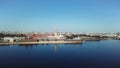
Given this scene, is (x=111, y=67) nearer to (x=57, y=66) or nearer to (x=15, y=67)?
(x=57, y=66)

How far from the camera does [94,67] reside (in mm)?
8070

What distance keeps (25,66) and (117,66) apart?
3848 millimetres

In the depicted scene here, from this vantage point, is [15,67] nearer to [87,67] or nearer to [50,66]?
[50,66]

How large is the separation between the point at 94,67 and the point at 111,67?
0.70 meters

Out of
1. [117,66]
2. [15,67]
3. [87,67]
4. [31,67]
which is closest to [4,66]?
[15,67]

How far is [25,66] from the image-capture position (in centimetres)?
826

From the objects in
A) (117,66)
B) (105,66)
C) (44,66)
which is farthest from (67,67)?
(117,66)

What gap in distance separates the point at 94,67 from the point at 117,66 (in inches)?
41.0

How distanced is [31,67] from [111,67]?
10.7 feet

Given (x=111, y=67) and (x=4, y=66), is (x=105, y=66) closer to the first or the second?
(x=111, y=67)

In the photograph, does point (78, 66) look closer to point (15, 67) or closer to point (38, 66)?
point (38, 66)

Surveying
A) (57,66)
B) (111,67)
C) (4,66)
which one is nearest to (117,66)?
(111,67)

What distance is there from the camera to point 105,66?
827 centimetres

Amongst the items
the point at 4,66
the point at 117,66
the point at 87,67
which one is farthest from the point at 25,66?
the point at 117,66
